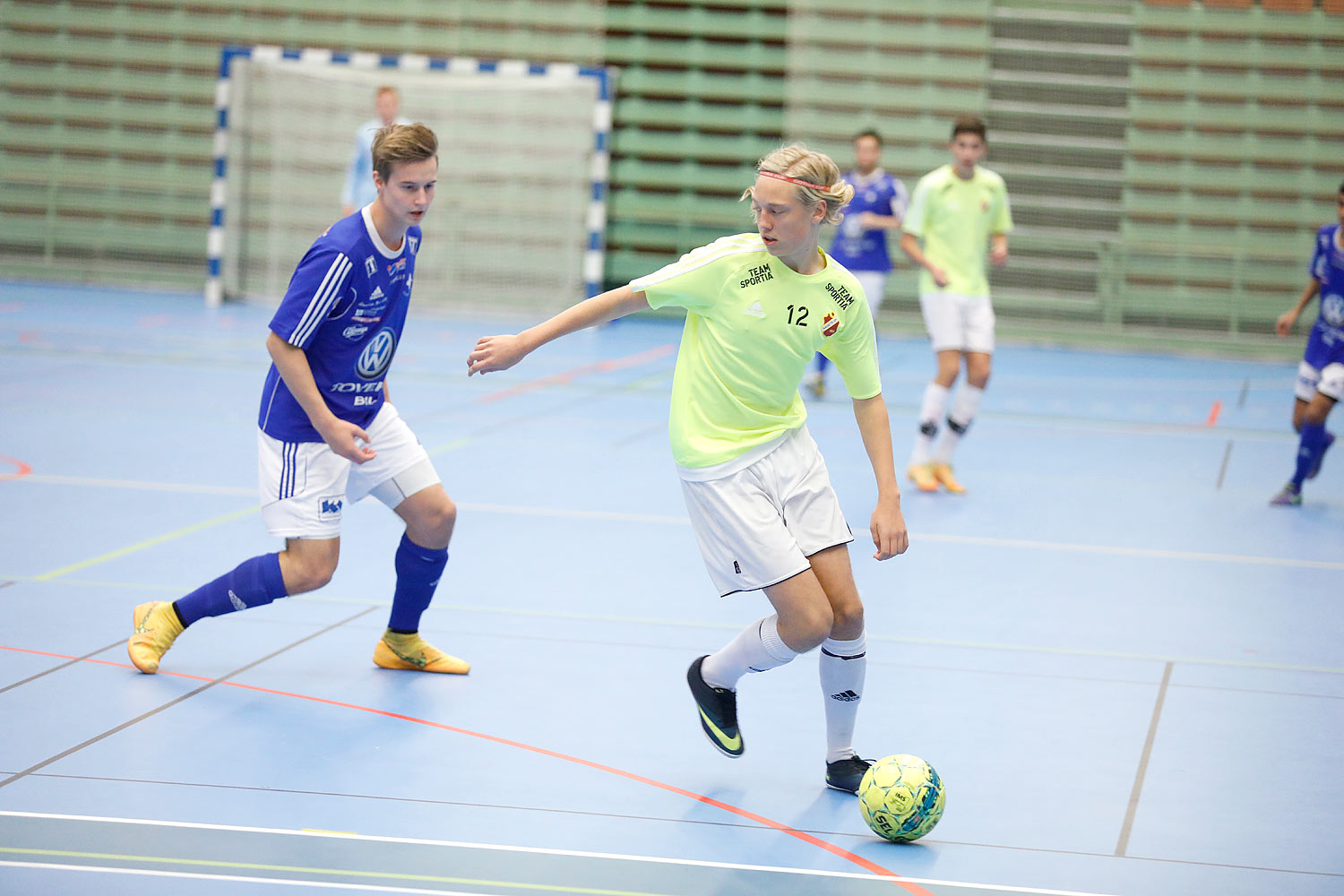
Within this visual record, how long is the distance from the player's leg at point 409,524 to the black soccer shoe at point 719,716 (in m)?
1.03

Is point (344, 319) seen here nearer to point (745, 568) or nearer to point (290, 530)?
point (290, 530)

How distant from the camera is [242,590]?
4.25 m

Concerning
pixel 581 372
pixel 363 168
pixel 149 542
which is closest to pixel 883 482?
pixel 149 542

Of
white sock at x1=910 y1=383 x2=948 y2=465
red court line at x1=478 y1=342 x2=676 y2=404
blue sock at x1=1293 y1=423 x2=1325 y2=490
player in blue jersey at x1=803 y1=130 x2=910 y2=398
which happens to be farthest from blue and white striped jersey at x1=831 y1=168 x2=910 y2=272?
blue sock at x1=1293 y1=423 x2=1325 y2=490

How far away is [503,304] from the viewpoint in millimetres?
16219

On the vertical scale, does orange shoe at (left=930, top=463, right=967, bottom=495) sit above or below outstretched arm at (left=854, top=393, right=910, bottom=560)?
below

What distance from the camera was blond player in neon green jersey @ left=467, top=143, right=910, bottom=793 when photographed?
347 cm

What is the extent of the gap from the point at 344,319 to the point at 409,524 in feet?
2.36

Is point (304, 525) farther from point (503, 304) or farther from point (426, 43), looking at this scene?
point (426, 43)

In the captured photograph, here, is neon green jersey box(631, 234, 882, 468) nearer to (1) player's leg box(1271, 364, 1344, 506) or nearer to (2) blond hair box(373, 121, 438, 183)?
(2) blond hair box(373, 121, 438, 183)

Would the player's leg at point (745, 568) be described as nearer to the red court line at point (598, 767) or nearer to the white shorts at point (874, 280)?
the red court line at point (598, 767)

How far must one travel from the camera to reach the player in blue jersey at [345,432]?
3.99m

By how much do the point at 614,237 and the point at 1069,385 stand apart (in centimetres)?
629

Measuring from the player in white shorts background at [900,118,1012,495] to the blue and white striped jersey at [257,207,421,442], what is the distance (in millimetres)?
4270
